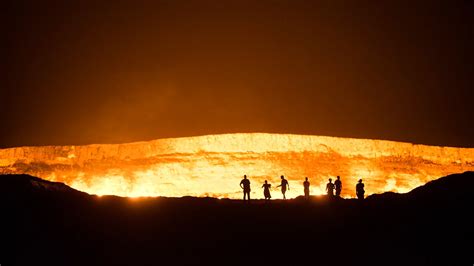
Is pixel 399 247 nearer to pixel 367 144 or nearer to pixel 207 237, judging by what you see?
pixel 207 237

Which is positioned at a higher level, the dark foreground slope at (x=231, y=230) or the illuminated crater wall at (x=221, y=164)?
the illuminated crater wall at (x=221, y=164)

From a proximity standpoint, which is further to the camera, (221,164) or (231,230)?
(221,164)

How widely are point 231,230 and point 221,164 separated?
1572 centimetres

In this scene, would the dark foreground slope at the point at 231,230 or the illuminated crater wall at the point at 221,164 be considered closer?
the dark foreground slope at the point at 231,230

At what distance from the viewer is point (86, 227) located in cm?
1290

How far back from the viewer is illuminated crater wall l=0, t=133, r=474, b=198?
28.7 meters

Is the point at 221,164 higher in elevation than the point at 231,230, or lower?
higher

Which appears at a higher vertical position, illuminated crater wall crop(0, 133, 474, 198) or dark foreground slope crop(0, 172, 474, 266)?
illuminated crater wall crop(0, 133, 474, 198)

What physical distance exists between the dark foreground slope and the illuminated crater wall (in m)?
13.7

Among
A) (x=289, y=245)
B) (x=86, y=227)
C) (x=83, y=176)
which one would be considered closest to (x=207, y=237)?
(x=289, y=245)

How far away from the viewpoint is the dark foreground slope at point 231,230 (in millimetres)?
12141

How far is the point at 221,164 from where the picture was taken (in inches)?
1137

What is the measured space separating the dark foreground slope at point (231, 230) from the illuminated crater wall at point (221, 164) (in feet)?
44.9

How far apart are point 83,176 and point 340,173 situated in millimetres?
13729
